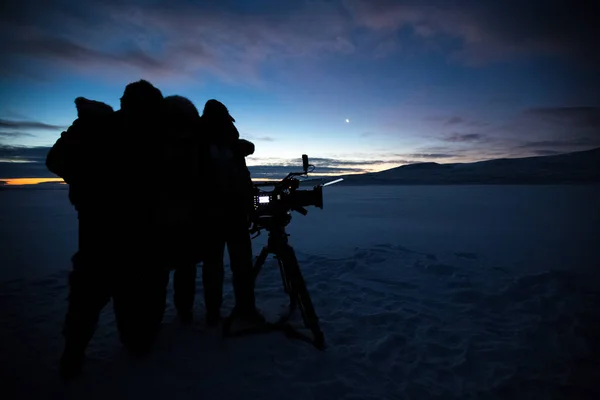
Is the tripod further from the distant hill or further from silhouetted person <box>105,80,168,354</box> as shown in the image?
the distant hill

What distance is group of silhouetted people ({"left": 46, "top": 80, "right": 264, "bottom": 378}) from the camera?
106 inches

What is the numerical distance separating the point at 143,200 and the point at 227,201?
0.88 m

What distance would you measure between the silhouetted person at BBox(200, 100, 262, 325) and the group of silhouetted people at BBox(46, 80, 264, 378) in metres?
0.01

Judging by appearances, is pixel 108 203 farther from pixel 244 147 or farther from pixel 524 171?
pixel 524 171

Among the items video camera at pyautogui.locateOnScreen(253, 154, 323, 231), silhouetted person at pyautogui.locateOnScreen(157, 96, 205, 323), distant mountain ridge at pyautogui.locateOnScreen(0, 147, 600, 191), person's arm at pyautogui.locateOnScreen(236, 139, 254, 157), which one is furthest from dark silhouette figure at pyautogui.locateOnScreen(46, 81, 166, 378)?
distant mountain ridge at pyautogui.locateOnScreen(0, 147, 600, 191)

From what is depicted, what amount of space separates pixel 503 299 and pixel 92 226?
Answer: 590 centimetres

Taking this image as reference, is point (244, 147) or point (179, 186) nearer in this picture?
point (179, 186)

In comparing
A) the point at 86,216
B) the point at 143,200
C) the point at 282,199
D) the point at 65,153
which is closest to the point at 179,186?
the point at 143,200

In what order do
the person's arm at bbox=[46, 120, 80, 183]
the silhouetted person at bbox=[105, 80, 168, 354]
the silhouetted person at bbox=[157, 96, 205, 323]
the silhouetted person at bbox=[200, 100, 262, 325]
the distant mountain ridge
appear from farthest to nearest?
the distant mountain ridge, the silhouetted person at bbox=[200, 100, 262, 325], the silhouetted person at bbox=[157, 96, 205, 323], the silhouetted person at bbox=[105, 80, 168, 354], the person's arm at bbox=[46, 120, 80, 183]

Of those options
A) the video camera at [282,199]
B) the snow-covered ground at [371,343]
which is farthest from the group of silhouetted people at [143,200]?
the snow-covered ground at [371,343]

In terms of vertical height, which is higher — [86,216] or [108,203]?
[108,203]

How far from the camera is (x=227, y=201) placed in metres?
3.36

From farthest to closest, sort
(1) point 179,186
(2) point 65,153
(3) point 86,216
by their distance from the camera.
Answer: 1. (1) point 179,186
2. (3) point 86,216
3. (2) point 65,153

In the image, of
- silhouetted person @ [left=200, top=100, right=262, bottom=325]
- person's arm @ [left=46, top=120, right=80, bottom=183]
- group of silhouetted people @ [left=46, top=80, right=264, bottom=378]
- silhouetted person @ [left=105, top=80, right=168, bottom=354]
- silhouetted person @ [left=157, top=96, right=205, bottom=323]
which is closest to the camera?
person's arm @ [left=46, top=120, right=80, bottom=183]
